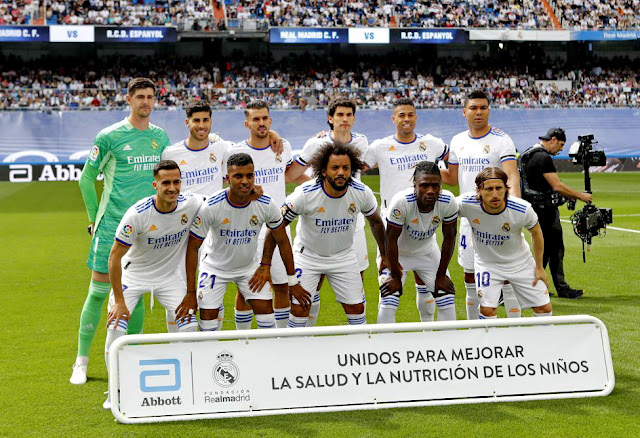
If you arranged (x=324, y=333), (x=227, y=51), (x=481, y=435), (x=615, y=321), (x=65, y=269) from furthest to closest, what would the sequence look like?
(x=227, y=51) < (x=65, y=269) < (x=615, y=321) < (x=324, y=333) < (x=481, y=435)

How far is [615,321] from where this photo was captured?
8148 millimetres

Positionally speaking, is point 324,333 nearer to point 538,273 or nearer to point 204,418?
point 204,418

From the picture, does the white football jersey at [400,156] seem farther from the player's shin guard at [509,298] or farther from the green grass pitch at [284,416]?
the green grass pitch at [284,416]

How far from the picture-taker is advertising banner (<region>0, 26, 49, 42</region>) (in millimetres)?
39281

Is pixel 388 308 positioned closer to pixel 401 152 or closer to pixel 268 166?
pixel 401 152

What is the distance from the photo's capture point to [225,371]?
5305mm

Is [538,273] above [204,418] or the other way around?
above

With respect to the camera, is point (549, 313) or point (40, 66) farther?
point (40, 66)

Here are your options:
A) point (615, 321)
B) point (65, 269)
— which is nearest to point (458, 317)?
point (615, 321)

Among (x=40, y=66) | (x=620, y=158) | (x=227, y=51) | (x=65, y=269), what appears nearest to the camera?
(x=65, y=269)

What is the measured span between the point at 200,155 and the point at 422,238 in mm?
2257

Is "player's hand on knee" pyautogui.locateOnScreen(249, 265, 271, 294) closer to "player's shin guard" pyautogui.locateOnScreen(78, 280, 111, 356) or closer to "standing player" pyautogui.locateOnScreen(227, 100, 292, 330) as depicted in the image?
"standing player" pyautogui.locateOnScreen(227, 100, 292, 330)

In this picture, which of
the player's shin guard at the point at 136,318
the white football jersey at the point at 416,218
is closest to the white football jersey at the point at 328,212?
the white football jersey at the point at 416,218

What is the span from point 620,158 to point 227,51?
22470 mm
